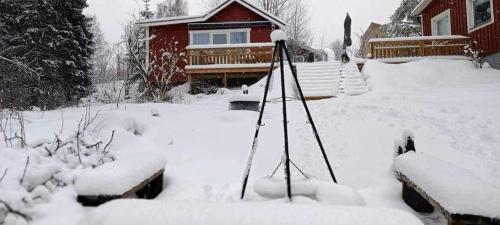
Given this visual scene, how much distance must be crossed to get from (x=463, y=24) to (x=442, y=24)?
2.55 meters

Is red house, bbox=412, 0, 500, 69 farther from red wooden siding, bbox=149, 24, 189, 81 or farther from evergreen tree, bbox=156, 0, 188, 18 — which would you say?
evergreen tree, bbox=156, 0, 188, 18

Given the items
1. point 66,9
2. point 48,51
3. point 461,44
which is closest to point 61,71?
point 48,51

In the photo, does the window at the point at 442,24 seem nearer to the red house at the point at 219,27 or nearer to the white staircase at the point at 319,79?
the white staircase at the point at 319,79

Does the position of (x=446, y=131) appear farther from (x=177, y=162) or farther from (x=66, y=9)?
(x=66, y=9)

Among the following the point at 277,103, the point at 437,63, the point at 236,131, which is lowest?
the point at 236,131

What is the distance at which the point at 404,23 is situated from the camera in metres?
24.9

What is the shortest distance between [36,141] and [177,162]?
1.95 metres

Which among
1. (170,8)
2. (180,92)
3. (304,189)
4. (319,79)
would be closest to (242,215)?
(304,189)

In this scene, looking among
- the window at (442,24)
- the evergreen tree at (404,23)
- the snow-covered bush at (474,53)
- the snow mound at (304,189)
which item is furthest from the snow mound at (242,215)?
the evergreen tree at (404,23)

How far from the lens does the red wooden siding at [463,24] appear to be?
12.2m

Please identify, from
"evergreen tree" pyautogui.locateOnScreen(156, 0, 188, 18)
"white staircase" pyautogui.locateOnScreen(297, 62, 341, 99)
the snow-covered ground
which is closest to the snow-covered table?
the snow-covered ground

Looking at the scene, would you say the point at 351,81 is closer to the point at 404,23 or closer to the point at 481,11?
the point at 481,11

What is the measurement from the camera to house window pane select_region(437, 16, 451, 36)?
53.4 ft

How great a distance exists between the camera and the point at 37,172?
125 inches
